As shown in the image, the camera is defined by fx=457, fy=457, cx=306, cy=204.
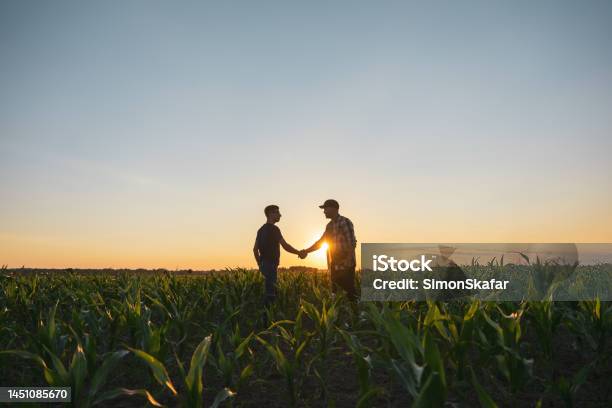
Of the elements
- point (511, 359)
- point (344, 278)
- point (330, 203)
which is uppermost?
point (330, 203)

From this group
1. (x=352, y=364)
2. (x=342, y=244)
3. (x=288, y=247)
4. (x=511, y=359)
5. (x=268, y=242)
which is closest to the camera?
(x=511, y=359)

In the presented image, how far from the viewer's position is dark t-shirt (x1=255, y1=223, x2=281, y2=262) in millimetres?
8977

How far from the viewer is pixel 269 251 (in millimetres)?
9008

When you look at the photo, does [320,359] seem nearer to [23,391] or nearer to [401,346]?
[401,346]

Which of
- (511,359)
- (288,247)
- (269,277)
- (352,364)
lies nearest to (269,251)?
(269,277)

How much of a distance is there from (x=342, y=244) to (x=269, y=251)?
1470mm

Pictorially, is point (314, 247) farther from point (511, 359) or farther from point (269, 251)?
point (511, 359)

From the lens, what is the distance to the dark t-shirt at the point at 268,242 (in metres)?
8.98

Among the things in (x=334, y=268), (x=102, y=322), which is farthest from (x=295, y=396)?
(x=334, y=268)

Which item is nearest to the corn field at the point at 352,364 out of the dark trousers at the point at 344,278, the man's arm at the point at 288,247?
the dark trousers at the point at 344,278

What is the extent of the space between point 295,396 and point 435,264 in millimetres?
5313

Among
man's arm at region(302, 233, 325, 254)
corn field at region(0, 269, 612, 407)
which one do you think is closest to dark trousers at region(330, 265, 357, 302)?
man's arm at region(302, 233, 325, 254)

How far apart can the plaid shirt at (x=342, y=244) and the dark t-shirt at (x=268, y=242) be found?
3.71 ft

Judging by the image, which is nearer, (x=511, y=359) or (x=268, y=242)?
(x=511, y=359)
